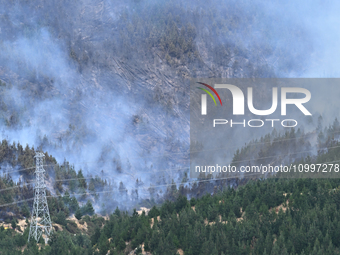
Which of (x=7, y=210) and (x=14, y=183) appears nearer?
(x=7, y=210)

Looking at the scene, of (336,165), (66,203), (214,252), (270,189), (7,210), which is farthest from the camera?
(66,203)

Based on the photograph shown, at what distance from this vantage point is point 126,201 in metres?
194

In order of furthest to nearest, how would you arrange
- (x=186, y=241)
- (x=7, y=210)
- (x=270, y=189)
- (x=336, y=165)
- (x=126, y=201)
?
(x=126, y=201), (x=7, y=210), (x=336, y=165), (x=270, y=189), (x=186, y=241)

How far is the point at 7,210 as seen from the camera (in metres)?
145

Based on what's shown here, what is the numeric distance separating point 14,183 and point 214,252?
92063mm

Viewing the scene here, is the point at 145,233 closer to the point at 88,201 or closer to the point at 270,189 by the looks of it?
the point at 270,189

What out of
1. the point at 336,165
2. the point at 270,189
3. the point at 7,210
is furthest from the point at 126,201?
the point at 270,189

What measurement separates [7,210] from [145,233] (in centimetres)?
5912

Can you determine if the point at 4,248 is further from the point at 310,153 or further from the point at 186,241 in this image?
the point at 310,153

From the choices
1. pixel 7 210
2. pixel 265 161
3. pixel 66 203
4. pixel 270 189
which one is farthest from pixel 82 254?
pixel 265 161

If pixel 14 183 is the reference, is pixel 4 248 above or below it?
below

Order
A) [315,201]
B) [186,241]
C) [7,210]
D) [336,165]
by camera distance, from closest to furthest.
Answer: [186,241]
[315,201]
[336,165]
[7,210]

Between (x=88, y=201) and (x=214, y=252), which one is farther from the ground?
(x=88, y=201)

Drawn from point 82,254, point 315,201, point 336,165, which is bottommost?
point 82,254
